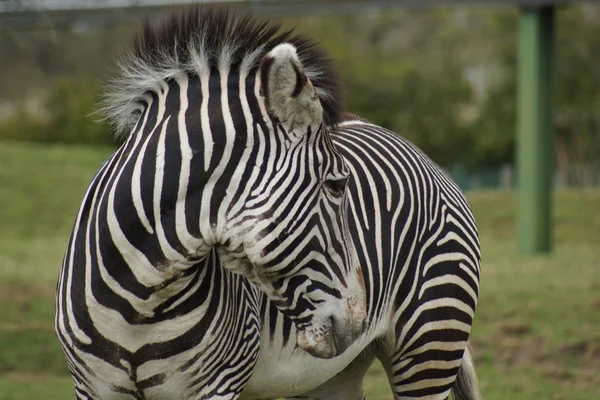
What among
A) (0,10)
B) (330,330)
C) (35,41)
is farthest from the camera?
(35,41)

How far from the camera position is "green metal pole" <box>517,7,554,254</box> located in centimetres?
1554

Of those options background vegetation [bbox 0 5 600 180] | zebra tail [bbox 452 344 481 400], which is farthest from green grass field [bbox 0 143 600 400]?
background vegetation [bbox 0 5 600 180]

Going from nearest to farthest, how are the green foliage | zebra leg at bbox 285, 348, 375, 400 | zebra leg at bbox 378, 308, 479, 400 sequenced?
zebra leg at bbox 378, 308, 479, 400
zebra leg at bbox 285, 348, 375, 400
the green foliage

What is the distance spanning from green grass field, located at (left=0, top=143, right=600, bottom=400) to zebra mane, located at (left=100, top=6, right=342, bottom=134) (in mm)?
4521

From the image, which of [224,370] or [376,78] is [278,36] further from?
[376,78]

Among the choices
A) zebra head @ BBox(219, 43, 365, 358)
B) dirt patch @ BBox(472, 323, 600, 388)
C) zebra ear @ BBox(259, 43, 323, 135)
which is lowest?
dirt patch @ BBox(472, 323, 600, 388)

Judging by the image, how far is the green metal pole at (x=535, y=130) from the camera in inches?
612

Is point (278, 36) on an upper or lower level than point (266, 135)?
upper

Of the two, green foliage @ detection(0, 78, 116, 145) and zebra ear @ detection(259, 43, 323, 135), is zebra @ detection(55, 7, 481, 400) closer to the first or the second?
zebra ear @ detection(259, 43, 323, 135)

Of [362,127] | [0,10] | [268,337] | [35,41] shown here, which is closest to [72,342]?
[268,337]

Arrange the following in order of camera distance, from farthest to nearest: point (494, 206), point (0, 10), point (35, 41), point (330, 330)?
1. point (35, 41)
2. point (494, 206)
3. point (0, 10)
4. point (330, 330)

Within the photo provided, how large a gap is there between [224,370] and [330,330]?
0.49 meters

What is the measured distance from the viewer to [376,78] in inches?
1439

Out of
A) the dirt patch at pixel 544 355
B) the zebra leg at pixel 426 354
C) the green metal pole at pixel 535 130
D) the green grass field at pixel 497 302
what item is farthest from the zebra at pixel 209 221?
the green metal pole at pixel 535 130
